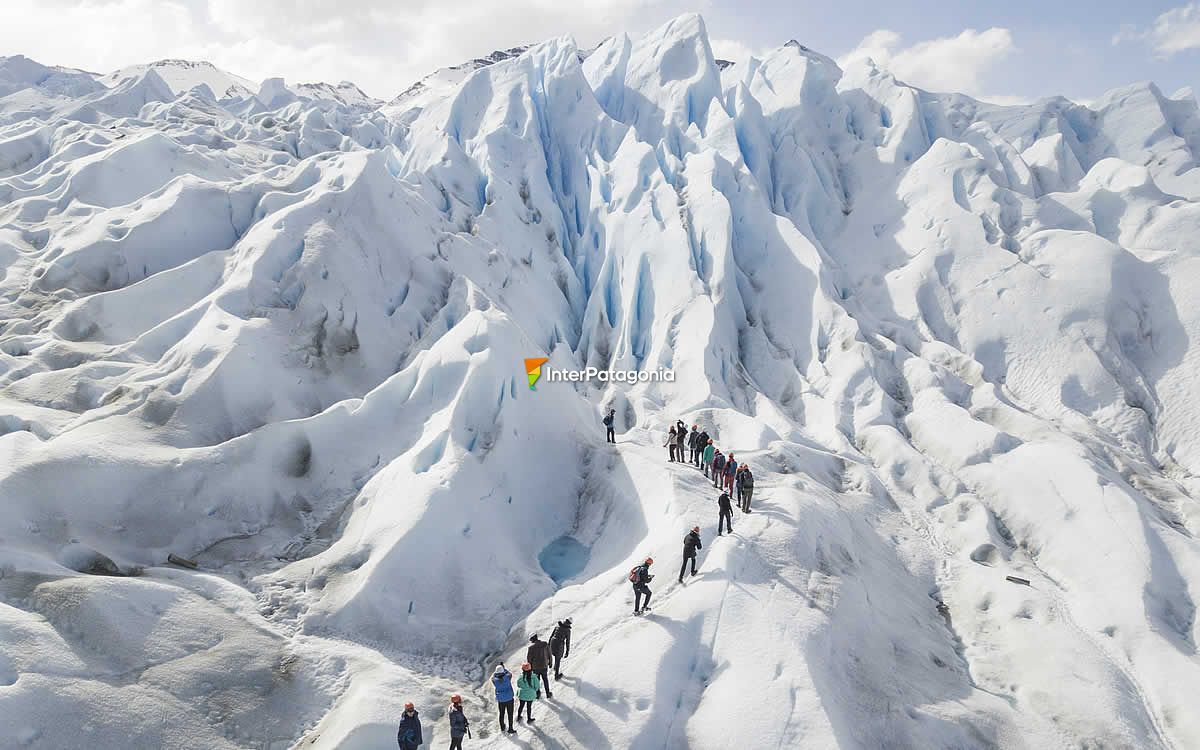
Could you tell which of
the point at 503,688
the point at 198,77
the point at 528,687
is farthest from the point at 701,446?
the point at 198,77

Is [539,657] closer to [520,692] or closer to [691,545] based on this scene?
[520,692]

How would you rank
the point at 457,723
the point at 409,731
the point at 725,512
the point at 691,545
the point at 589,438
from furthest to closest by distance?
the point at 589,438 → the point at 725,512 → the point at 691,545 → the point at 457,723 → the point at 409,731

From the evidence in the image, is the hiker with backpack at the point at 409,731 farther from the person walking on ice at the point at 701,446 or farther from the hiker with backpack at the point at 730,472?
the person walking on ice at the point at 701,446

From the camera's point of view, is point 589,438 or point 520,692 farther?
point 589,438

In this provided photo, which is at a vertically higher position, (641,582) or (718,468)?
(718,468)

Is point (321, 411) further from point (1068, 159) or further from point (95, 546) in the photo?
point (1068, 159)

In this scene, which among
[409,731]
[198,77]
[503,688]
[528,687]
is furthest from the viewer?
[198,77]

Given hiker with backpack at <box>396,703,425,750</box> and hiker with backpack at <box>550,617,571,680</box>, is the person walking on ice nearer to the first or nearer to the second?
hiker with backpack at <box>550,617,571,680</box>

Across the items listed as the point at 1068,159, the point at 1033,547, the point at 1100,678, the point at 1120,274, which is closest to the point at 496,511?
the point at 1100,678
